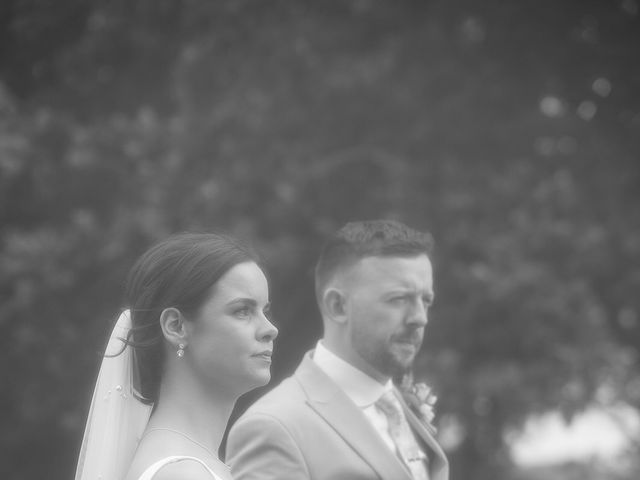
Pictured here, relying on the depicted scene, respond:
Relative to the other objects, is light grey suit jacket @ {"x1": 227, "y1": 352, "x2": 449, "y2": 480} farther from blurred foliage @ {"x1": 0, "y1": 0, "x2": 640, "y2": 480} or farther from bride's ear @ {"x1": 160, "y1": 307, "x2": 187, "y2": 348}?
blurred foliage @ {"x1": 0, "y1": 0, "x2": 640, "y2": 480}

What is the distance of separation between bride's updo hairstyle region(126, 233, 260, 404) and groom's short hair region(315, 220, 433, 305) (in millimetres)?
1700

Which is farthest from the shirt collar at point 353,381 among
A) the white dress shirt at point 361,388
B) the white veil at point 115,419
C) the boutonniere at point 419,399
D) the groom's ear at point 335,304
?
the white veil at point 115,419

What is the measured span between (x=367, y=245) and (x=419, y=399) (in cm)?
76

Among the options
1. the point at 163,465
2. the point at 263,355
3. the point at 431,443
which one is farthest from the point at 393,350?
the point at 163,465

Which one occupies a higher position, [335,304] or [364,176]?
[364,176]

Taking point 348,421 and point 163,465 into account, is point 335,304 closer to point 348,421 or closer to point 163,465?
point 348,421

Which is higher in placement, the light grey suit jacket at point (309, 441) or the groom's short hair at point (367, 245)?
the groom's short hair at point (367, 245)

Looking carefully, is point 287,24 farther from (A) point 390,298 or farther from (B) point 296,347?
(A) point 390,298

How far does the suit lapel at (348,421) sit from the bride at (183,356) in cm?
Answer: 139

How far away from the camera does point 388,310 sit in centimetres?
415

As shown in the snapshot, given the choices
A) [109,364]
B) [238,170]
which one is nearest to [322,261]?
[109,364]

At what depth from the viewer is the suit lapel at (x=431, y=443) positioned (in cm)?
425

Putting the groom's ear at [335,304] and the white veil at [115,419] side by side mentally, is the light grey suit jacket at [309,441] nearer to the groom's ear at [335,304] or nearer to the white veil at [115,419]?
the groom's ear at [335,304]

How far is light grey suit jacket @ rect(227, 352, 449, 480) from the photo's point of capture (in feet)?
12.3
